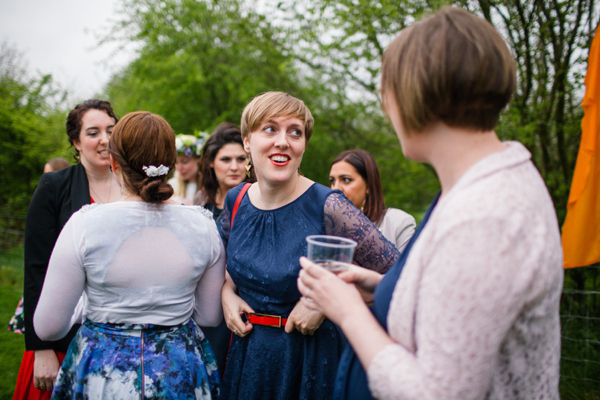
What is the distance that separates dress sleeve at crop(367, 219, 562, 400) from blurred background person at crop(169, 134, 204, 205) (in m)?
4.34

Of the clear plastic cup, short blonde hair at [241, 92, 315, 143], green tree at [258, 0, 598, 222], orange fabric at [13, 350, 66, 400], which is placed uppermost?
green tree at [258, 0, 598, 222]

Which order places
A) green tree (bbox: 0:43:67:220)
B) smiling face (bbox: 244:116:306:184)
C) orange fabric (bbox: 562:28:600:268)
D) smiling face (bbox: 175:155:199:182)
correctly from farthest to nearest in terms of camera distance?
green tree (bbox: 0:43:67:220) → smiling face (bbox: 175:155:199:182) → orange fabric (bbox: 562:28:600:268) → smiling face (bbox: 244:116:306:184)

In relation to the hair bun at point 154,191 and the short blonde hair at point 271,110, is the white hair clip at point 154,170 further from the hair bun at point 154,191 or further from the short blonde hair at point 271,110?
the short blonde hair at point 271,110

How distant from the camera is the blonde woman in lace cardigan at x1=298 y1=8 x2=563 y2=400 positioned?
95 centimetres

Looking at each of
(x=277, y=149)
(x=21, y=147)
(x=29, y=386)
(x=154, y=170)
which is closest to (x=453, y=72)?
(x=277, y=149)

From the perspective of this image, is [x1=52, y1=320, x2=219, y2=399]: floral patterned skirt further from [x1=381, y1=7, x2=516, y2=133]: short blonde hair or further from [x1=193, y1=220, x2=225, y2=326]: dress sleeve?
[x1=381, y1=7, x2=516, y2=133]: short blonde hair

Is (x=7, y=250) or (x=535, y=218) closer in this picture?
(x=535, y=218)

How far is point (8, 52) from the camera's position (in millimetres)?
11422

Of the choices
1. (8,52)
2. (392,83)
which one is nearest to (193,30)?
(8,52)

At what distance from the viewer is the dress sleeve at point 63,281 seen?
5.89 ft

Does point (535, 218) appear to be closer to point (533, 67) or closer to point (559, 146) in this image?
point (559, 146)

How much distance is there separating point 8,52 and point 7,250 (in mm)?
6369

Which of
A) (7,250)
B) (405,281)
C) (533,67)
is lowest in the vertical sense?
(7,250)

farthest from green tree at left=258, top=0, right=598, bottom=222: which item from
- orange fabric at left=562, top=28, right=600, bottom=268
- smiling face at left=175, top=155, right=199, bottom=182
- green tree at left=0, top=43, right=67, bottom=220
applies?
green tree at left=0, top=43, right=67, bottom=220
